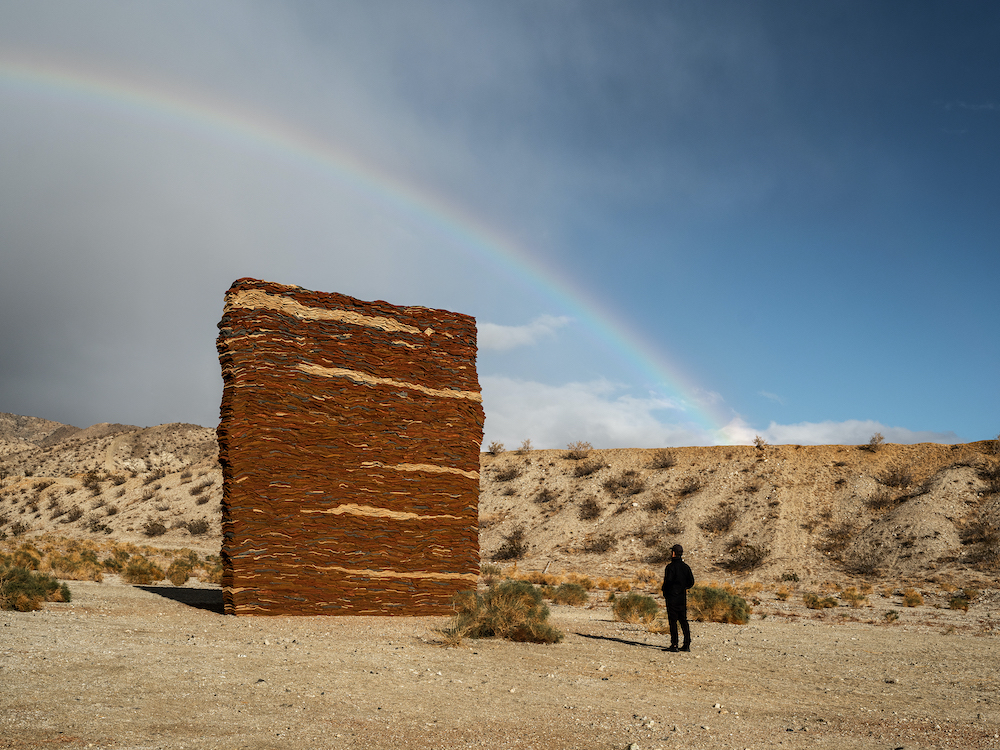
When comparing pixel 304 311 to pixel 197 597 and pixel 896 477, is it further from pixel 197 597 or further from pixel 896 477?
pixel 896 477

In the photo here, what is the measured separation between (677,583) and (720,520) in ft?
97.9

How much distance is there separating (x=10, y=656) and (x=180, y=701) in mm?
3028

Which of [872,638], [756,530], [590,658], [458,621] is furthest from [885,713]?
[756,530]

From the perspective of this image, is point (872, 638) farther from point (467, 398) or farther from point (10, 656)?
point (10, 656)

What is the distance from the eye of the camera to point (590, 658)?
11297 mm

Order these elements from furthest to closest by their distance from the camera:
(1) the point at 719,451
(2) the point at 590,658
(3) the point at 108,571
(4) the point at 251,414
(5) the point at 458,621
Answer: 1. (1) the point at 719,451
2. (3) the point at 108,571
3. (4) the point at 251,414
4. (5) the point at 458,621
5. (2) the point at 590,658

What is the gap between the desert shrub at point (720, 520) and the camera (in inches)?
1551

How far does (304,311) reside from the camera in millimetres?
15000

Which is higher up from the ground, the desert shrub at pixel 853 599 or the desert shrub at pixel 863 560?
the desert shrub at pixel 863 560

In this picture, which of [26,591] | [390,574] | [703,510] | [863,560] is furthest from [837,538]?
[26,591]

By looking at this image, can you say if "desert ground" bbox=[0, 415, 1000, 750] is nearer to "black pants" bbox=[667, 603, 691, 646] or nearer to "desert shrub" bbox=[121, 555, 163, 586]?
"black pants" bbox=[667, 603, 691, 646]

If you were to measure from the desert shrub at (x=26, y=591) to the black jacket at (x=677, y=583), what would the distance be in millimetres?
11809

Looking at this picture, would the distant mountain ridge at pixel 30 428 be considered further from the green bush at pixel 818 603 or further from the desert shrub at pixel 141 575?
the green bush at pixel 818 603

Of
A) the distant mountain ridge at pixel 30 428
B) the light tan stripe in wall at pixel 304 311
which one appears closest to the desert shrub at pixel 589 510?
the light tan stripe in wall at pixel 304 311
